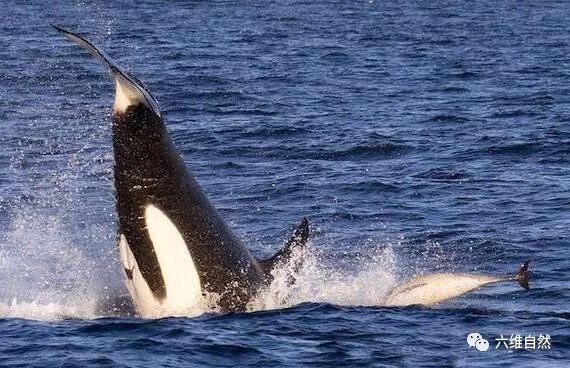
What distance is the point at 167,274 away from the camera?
18.4 metres

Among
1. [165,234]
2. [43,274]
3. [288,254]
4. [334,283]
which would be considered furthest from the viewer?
[43,274]

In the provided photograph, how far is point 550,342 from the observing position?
18484 mm

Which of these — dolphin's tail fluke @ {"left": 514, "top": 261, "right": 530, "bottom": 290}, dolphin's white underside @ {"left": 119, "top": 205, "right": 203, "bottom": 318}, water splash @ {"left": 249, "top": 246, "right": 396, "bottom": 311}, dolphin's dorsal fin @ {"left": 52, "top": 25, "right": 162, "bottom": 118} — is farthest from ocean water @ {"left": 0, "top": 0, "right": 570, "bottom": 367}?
dolphin's dorsal fin @ {"left": 52, "top": 25, "right": 162, "bottom": 118}

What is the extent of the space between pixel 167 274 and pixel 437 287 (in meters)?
3.87

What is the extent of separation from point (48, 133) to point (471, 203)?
45.6 feet

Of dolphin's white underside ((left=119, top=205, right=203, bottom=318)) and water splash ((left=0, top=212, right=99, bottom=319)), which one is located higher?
dolphin's white underside ((left=119, top=205, right=203, bottom=318))

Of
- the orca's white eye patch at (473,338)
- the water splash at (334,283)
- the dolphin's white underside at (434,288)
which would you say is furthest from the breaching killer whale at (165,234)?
the orca's white eye patch at (473,338)

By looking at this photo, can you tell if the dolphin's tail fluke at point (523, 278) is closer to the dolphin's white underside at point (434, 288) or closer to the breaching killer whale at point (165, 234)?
the dolphin's white underside at point (434, 288)

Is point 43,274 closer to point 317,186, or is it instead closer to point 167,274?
point 167,274

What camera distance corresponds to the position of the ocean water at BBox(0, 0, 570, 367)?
721 inches

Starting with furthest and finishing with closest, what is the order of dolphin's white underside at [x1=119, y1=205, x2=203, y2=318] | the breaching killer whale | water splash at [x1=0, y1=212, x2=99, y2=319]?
water splash at [x1=0, y1=212, x2=99, y2=319] < dolphin's white underside at [x1=119, y1=205, x2=203, y2=318] < the breaching killer whale

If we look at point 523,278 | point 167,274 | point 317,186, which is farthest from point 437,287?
point 317,186

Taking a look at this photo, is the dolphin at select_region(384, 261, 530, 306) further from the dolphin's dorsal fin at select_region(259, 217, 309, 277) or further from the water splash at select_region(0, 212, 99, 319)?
the water splash at select_region(0, 212, 99, 319)

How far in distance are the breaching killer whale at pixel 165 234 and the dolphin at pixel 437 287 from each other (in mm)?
1763
